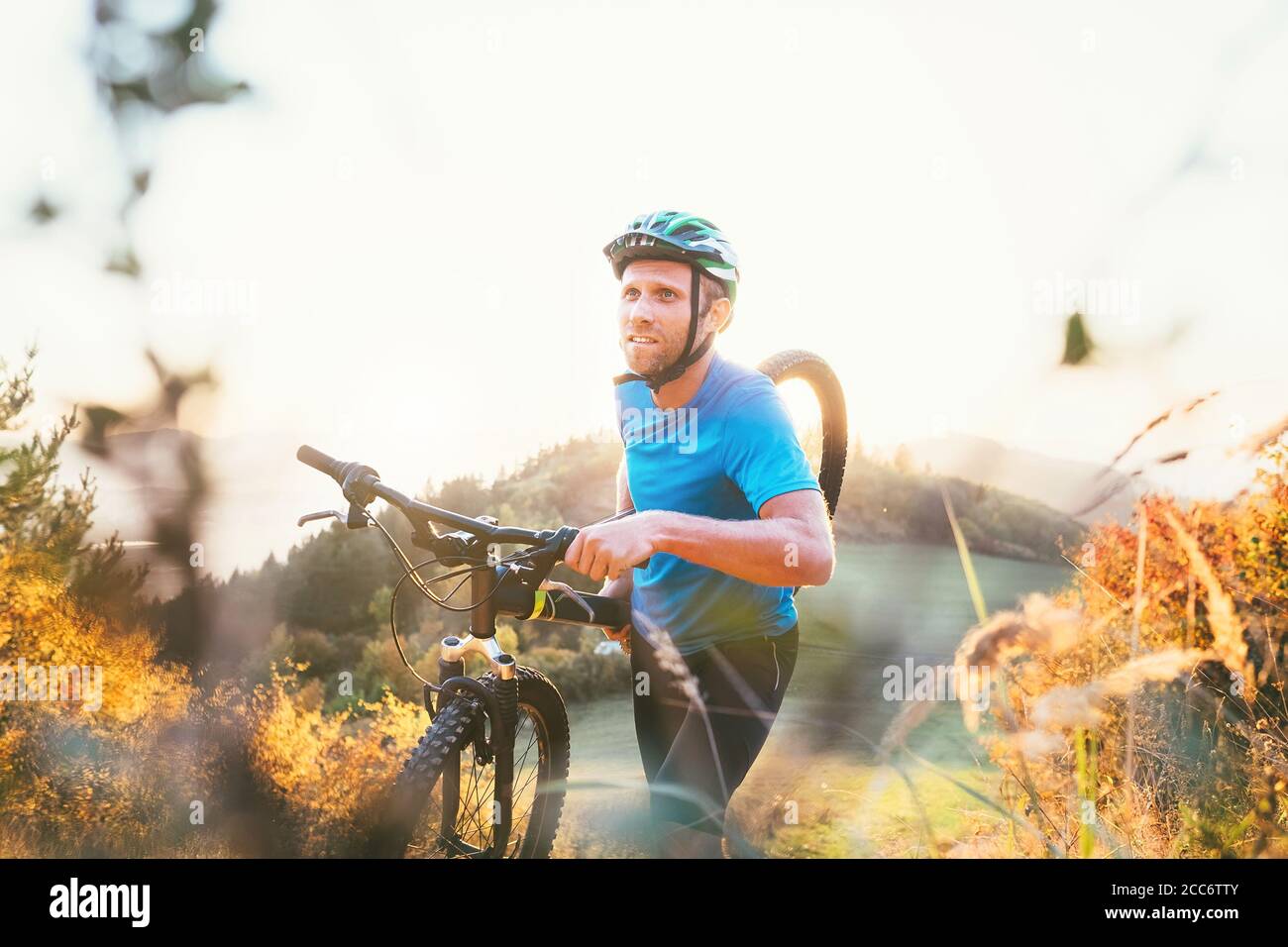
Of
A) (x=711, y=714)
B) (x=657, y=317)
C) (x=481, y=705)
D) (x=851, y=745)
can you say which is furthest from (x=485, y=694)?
(x=851, y=745)

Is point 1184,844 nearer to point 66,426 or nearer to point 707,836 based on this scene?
point 707,836

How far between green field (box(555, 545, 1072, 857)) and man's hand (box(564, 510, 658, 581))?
118 cm

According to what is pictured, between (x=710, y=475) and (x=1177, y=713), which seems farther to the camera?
(x=1177, y=713)

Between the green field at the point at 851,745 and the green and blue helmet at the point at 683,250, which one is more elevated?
the green and blue helmet at the point at 683,250

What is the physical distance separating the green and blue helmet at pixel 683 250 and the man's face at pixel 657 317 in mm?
29

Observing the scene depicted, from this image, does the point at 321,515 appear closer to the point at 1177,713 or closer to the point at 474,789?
the point at 474,789

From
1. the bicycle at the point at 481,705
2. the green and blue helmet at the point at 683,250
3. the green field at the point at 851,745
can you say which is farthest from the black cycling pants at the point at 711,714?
the green and blue helmet at the point at 683,250

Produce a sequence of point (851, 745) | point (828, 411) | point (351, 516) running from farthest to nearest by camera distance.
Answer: point (851, 745)
point (828, 411)
point (351, 516)

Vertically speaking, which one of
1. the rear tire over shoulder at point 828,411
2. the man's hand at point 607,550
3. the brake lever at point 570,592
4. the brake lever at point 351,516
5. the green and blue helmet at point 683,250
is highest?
the green and blue helmet at point 683,250

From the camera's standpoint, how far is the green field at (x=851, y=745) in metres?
4.52

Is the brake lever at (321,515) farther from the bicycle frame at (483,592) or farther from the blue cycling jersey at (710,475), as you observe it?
the blue cycling jersey at (710,475)

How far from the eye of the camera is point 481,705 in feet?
10.3

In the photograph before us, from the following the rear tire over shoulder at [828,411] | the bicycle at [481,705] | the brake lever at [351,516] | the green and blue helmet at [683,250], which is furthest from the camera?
the rear tire over shoulder at [828,411]

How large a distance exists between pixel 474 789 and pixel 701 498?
1.43 metres
